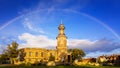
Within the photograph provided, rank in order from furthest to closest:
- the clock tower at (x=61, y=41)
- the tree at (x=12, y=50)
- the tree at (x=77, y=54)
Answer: the tree at (x=77, y=54) < the clock tower at (x=61, y=41) < the tree at (x=12, y=50)

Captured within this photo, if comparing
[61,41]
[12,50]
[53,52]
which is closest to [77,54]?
[61,41]

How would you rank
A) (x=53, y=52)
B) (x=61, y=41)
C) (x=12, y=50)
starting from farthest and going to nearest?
(x=53, y=52), (x=61, y=41), (x=12, y=50)

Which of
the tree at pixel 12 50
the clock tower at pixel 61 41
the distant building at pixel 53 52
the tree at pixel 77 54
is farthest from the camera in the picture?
the tree at pixel 77 54

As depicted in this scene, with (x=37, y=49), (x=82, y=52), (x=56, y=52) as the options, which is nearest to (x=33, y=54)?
(x=37, y=49)

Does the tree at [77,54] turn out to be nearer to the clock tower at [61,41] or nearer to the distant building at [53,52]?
the distant building at [53,52]

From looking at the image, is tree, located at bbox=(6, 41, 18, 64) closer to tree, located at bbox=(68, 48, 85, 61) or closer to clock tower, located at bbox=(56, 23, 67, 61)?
clock tower, located at bbox=(56, 23, 67, 61)

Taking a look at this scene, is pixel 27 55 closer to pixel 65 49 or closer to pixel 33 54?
pixel 33 54

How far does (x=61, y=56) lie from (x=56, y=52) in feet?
21.2

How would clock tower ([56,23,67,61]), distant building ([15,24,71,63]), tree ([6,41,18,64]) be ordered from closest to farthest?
tree ([6,41,18,64]) < distant building ([15,24,71,63]) < clock tower ([56,23,67,61])

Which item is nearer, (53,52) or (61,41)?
(61,41)

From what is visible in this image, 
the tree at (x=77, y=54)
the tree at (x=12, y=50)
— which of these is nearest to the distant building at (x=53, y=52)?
the tree at (x=77, y=54)

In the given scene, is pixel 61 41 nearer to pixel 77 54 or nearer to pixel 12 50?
pixel 77 54

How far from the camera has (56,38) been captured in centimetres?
12400

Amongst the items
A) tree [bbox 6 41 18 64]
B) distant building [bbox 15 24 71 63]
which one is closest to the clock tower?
distant building [bbox 15 24 71 63]
